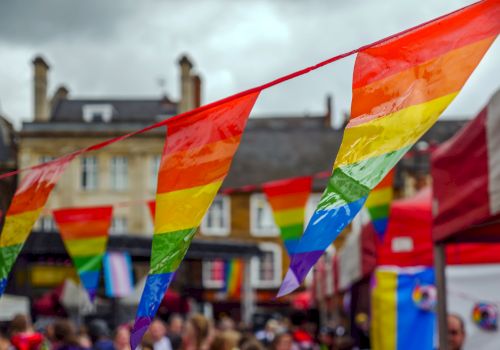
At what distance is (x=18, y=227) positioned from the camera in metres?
5.24

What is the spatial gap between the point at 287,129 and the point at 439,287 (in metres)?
42.0

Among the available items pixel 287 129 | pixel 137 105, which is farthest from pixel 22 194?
pixel 137 105

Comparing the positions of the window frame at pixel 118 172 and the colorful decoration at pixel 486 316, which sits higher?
the window frame at pixel 118 172

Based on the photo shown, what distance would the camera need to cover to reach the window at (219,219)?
141 ft

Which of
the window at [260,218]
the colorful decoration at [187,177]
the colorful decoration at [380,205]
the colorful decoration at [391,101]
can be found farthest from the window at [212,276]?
the colorful decoration at [391,101]

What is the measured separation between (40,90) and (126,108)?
8.17 m

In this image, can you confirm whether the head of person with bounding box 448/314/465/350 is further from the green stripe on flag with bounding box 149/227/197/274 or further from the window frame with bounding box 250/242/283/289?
the window frame with bounding box 250/242/283/289

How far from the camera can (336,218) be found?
10.4 feet

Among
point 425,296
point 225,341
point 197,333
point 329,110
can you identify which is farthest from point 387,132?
point 329,110

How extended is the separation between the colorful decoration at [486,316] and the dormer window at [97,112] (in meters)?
39.3

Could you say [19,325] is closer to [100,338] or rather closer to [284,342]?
[100,338]

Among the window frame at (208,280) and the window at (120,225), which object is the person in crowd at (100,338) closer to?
the window at (120,225)

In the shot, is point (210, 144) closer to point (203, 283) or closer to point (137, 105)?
point (203, 283)

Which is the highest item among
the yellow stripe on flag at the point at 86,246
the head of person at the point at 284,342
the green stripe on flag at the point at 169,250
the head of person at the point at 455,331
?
the yellow stripe on flag at the point at 86,246
